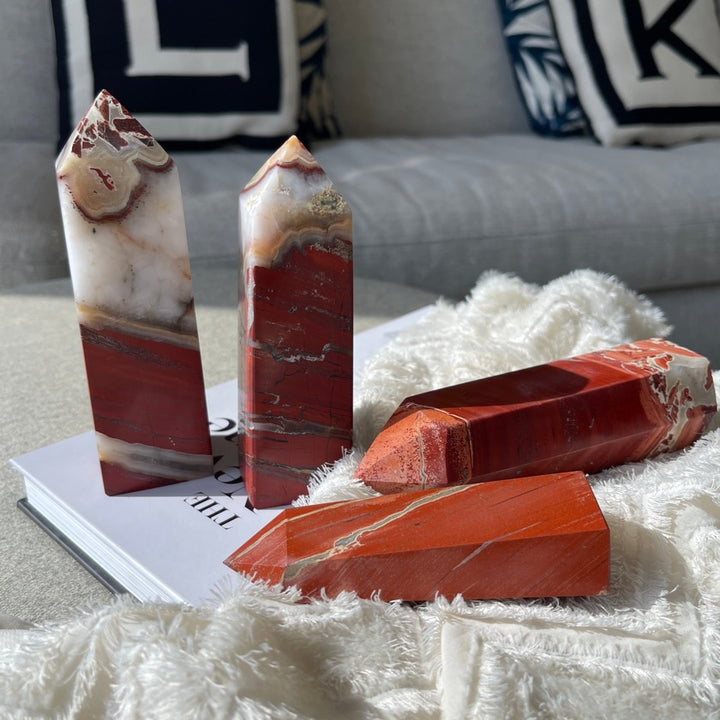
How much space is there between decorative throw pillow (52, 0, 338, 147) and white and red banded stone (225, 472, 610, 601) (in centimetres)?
128

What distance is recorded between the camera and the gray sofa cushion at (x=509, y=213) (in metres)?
1.39

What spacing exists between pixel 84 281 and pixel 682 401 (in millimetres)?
394

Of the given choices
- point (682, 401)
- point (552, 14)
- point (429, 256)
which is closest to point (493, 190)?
point (429, 256)

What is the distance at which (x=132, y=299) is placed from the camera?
515mm

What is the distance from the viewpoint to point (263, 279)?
19.3 inches

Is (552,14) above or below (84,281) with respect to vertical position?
above

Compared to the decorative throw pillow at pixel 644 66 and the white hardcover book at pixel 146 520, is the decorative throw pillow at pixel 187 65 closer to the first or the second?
the decorative throw pillow at pixel 644 66

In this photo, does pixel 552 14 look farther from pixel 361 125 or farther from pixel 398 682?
pixel 398 682

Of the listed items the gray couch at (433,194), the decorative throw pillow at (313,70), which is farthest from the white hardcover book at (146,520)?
the decorative throw pillow at (313,70)

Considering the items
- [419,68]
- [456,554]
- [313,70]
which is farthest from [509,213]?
[456,554]

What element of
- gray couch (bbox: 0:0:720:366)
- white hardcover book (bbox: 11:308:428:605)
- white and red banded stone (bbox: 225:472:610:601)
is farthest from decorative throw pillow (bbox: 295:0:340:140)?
white and red banded stone (bbox: 225:472:610:601)

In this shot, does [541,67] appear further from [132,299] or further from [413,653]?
[413,653]

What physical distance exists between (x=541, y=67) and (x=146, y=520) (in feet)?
5.29

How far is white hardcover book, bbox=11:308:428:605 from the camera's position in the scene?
18.9 inches
